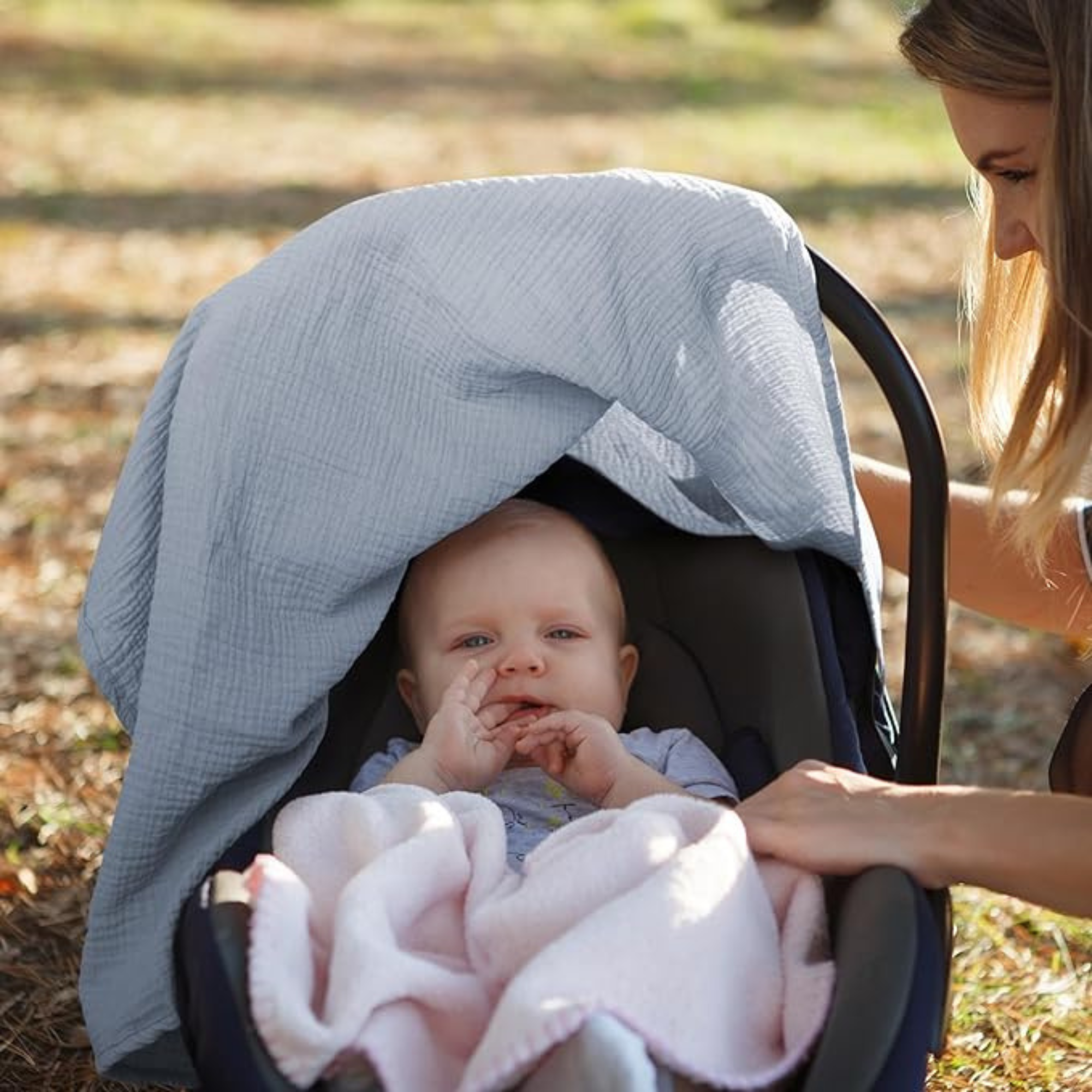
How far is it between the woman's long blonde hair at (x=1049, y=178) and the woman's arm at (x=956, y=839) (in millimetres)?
392

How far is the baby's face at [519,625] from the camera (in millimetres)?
2469

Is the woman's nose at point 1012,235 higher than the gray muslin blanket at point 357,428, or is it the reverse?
the woman's nose at point 1012,235

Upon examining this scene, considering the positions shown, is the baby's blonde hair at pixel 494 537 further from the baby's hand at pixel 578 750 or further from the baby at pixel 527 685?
the baby's hand at pixel 578 750

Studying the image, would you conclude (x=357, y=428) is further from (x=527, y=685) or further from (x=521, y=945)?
(x=521, y=945)

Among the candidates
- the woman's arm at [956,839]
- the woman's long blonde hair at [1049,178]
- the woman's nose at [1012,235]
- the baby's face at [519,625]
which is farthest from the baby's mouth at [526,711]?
the woman's nose at [1012,235]

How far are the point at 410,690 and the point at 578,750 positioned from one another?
1.11ft

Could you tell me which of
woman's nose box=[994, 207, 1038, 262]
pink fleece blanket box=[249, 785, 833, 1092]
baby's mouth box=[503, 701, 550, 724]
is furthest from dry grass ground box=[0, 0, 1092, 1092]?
woman's nose box=[994, 207, 1038, 262]

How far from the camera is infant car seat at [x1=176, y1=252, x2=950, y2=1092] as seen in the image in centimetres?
179

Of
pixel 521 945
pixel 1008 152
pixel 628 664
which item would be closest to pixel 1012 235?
pixel 1008 152

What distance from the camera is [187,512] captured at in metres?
2.30

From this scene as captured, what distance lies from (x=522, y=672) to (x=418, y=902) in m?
0.55

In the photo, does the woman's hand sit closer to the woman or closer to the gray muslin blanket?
the woman

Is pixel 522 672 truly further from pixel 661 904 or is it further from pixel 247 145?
pixel 247 145

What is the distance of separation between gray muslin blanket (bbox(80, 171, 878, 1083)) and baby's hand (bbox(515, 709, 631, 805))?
0.83ft
